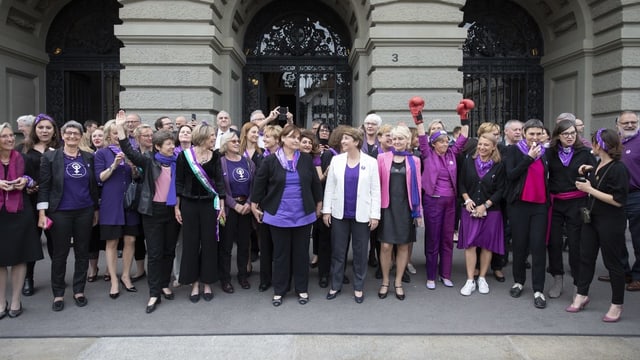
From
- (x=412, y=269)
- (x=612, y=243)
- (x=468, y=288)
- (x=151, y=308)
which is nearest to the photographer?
(x=612, y=243)

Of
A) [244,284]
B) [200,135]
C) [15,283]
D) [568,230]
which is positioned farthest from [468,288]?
[15,283]

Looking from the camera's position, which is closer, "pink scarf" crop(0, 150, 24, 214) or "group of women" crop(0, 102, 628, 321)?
"pink scarf" crop(0, 150, 24, 214)

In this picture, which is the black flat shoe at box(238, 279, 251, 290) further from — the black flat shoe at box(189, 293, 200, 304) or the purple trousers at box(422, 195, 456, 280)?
the purple trousers at box(422, 195, 456, 280)

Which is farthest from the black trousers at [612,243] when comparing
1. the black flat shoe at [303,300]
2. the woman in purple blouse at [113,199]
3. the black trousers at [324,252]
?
the woman in purple blouse at [113,199]

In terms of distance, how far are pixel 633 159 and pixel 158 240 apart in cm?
588

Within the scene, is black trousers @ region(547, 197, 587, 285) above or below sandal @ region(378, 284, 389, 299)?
above

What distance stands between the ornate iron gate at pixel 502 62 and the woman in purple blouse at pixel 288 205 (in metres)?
8.28

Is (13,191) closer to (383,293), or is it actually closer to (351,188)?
(351,188)

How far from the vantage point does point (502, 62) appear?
12867 mm

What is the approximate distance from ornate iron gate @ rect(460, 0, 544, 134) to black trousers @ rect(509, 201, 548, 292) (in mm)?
7384

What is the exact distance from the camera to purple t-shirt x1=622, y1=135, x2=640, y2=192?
20.3ft

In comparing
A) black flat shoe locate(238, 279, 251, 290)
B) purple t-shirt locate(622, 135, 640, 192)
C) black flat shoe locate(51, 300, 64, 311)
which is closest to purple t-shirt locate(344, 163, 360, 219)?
black flat shoe locate(238, 279, 251, 290)

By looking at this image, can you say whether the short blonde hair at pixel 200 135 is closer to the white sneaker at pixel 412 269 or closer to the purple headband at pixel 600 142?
the white sneaker at pixel 412 269

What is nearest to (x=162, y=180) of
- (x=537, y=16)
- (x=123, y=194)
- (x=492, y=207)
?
(x=123, y=194)
